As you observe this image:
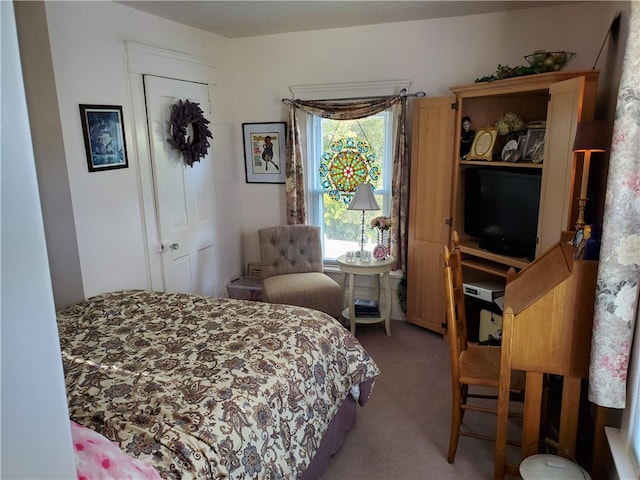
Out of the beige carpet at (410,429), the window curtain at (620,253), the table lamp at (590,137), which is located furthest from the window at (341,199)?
the window curtain at (620,253)

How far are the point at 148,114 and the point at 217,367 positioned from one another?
2138 millimetres

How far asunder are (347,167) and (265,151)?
0.82 metres

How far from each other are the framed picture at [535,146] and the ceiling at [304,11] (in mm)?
932

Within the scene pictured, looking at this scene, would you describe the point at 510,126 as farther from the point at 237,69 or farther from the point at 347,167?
the point at 237,69

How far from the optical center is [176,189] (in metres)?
3.61

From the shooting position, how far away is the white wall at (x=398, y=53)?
3175 mm

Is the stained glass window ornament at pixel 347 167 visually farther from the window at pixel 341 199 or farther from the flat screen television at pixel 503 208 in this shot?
the flat screen television at pixel 503 208

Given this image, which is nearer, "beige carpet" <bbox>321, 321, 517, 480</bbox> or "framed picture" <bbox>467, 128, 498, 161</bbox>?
"beige carpet" <bbox>321, 321, 517, 480</bbox>

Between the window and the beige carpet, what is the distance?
116cm

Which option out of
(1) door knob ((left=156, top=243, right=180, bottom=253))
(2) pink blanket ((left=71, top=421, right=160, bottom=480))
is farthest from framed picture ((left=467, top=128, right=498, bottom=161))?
(2) pink blanket ((left=71, top=421, right=160, bottom=480))

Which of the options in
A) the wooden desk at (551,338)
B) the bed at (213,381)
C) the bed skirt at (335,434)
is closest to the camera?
the bed at (213,381)

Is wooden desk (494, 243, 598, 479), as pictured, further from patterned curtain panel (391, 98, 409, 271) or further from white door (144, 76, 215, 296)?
white door (144, 76, 215, 296)

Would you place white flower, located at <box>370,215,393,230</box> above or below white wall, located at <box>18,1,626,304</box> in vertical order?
below

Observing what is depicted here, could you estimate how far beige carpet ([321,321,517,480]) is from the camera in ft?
7.42
